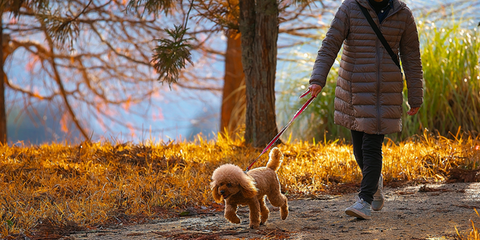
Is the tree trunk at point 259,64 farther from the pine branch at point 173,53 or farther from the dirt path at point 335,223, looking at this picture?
the dirt path at point 335,223

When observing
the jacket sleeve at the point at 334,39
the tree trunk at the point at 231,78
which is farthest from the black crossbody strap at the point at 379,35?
the tree trunk at the point at 231,78

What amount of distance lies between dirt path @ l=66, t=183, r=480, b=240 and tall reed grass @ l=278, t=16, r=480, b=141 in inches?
114

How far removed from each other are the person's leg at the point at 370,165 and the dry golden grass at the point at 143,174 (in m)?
0.95

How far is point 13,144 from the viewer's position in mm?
5867

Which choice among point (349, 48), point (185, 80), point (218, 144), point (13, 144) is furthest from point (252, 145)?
point (185, 80)

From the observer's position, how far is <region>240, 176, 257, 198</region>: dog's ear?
8.44 feet

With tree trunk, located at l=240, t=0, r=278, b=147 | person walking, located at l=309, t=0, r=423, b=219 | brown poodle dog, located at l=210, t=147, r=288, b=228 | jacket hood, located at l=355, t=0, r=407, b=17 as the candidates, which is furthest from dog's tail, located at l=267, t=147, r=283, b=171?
tree trunk, located at l=240, t=0, r=278, b=147

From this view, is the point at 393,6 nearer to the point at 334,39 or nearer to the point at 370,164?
the point at 334,39

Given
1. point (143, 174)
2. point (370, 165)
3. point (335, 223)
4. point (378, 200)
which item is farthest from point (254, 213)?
point (143, 174)

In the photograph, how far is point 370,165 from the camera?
3146 mm

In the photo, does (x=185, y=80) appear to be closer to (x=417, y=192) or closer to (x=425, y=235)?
(x=417, y=192)

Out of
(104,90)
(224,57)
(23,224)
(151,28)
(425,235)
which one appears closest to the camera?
(425,235)

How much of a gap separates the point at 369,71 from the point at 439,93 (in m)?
4.15

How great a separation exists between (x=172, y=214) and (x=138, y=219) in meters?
0.27
